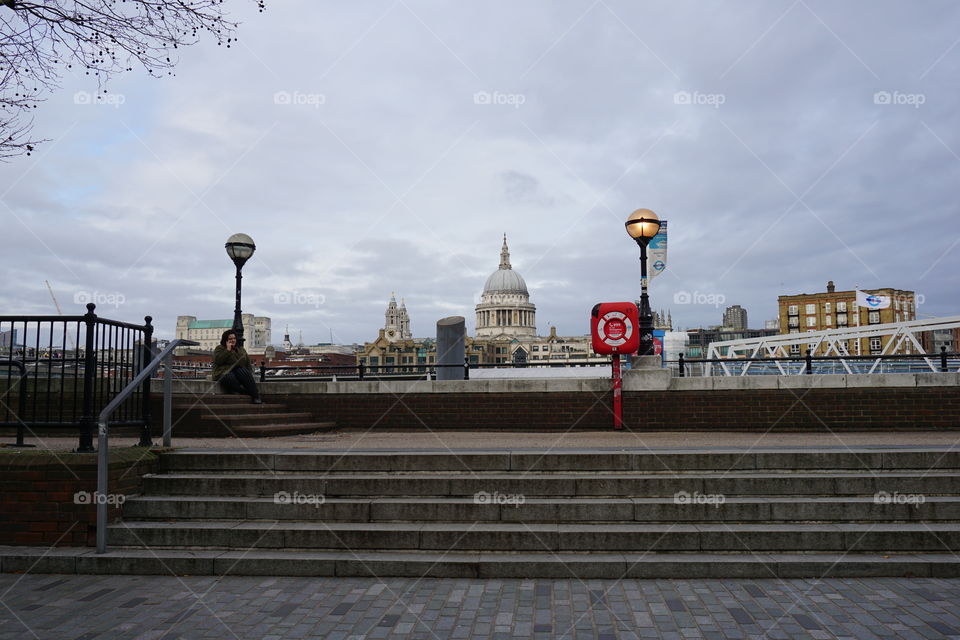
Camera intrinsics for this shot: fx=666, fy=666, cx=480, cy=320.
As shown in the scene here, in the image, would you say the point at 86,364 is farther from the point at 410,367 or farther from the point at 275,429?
the point at 410,367

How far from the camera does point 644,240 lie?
11.9 m

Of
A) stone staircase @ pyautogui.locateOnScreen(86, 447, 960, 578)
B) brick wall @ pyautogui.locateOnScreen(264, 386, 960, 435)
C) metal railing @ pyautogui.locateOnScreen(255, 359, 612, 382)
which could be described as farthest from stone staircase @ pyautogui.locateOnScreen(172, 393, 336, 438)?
stone staircase @ pyautogui.locateOnScreen(86, 447, 960, 578)

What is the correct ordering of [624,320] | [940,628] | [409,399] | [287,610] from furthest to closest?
1. [409,399]
2. [624,320]
3. [287,610]
4. [940,628]

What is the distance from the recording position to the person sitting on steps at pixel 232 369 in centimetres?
1177

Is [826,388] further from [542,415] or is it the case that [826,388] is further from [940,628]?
[940,628]

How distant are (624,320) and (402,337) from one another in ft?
523

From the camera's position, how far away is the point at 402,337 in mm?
168125

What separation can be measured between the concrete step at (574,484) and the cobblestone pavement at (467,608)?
1.20 meters

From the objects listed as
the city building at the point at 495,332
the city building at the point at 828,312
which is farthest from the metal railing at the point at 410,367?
the city building at the point at 828,312

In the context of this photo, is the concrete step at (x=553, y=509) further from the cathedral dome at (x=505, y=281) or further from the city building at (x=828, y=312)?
the cathedral dome at (x=505, y=281)

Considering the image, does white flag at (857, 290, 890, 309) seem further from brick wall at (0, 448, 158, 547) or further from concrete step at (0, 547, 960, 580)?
brick wall at (0, 448, 158, 547)

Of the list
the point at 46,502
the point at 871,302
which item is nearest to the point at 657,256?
the point at 46,502

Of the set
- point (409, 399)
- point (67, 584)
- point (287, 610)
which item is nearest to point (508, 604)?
point (287, 610)

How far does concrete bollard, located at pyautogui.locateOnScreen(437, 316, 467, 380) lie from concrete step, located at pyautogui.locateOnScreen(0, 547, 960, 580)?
23.6 feet
